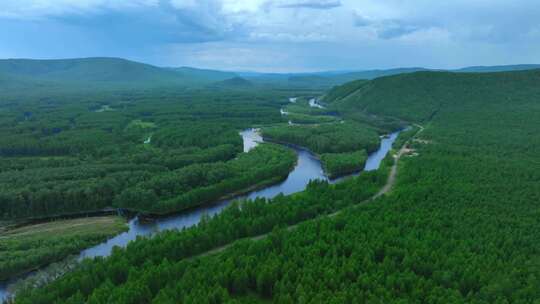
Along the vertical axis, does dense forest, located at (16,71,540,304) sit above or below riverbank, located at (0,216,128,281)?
above

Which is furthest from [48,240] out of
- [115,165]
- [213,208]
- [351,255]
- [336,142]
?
[336,142]

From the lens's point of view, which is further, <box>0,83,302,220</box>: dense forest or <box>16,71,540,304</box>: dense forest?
<box>0,83,302,220</box>: dense forest

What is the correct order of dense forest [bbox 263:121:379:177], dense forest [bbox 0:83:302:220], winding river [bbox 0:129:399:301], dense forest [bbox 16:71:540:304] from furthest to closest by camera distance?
dense forest [bbox 263:121:379:177] → dense forest [bbox 0:83:302:220] → winding river [bbox 0:129:399:301] → dense forest [bbox 16:71:540:304]

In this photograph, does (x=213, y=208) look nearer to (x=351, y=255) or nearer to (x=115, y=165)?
(x=115, y=165)

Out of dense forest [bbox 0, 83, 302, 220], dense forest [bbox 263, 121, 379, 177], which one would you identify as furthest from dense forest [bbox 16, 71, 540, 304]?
dense forest [bbox 263, 121, 379, 177]

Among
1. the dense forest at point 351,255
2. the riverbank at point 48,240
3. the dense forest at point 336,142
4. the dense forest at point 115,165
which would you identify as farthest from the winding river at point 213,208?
the dense forest at point 351,255

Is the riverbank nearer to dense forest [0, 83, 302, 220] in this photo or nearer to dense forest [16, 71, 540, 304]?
dense forest [0, 83, 302, 220]

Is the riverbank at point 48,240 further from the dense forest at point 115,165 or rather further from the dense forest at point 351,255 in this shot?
the dense forest at point 351,255
